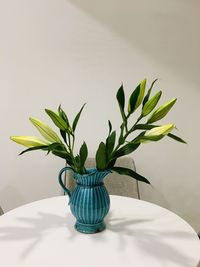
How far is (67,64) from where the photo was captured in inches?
79.5

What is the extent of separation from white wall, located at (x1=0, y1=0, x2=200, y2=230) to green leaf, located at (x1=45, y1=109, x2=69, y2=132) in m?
0.92

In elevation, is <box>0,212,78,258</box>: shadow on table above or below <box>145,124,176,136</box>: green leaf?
below

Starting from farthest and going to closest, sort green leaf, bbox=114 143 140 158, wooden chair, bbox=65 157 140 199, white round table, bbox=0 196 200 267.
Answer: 1. wooden chair, bbox=65 157 140 199
2. green leaf, bbox=114 143 140 158
3. white round table, bbox=0 196 200 267

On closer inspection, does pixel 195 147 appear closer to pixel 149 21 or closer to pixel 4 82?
pixel 149 21

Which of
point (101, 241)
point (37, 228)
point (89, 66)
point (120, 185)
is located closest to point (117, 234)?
point (101, 241)

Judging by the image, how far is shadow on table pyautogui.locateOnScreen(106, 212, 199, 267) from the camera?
1026mm

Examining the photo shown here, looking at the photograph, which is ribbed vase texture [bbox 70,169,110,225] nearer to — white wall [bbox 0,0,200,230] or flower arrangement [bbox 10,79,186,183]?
flower arrangement [bbox 10,79,186,183]

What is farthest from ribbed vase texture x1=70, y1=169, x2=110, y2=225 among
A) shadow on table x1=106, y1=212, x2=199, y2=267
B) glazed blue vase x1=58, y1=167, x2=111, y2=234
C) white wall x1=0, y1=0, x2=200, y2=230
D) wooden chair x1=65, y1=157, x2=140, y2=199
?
white wall x1=0, y1=0, x2=200, y2=230

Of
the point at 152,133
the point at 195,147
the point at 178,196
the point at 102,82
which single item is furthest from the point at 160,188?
the point at 152,133

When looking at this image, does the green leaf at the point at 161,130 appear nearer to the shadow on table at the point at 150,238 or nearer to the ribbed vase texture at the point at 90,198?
the ribbed vase texture at the point at 90,198

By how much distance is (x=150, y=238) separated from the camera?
3.79ft

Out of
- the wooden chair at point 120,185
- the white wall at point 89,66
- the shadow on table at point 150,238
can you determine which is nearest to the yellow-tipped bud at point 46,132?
the shadow on table at point 150,238

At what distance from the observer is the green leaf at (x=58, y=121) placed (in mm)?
1133

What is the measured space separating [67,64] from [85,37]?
7.9 inches
